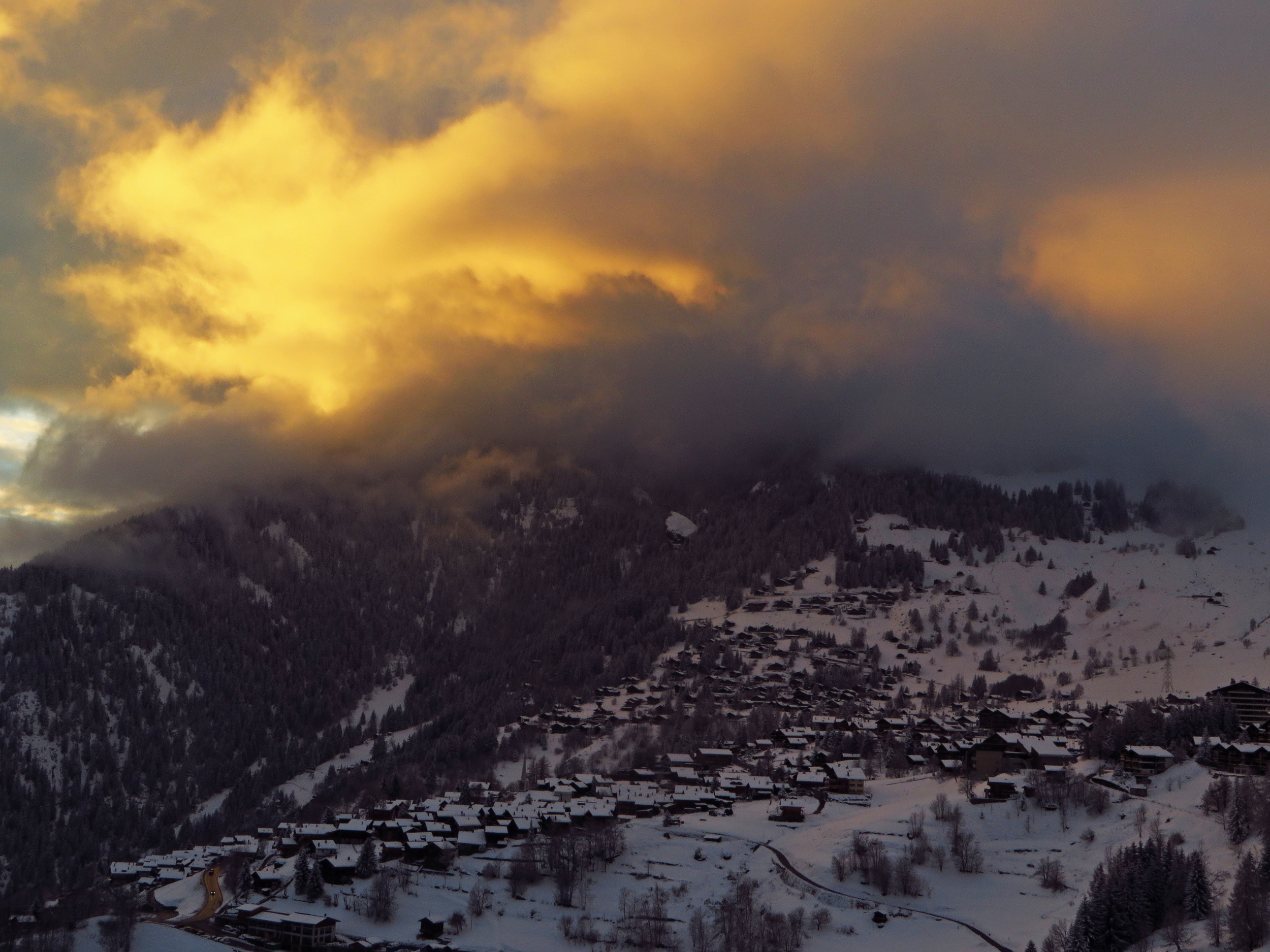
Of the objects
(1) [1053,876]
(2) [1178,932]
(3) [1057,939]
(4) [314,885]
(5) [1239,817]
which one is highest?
(5) [1239,817]

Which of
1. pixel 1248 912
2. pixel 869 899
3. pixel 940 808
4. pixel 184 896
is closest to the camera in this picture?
pixel 1248 912

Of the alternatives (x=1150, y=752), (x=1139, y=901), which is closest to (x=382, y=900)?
(x=1139, y=901)

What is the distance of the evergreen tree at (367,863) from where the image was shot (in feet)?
428

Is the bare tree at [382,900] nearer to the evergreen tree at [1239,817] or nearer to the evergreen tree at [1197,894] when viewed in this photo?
the evergreen tree at [1197,894]

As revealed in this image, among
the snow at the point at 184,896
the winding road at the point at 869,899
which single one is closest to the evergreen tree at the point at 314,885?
the snow at the point at 184,896

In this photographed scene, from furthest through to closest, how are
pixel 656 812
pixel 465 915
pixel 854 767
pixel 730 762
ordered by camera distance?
pixel 730 762, pixel 854 767, pixel 656 812, pixel 465 915

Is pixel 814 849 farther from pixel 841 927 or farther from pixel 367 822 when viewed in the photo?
pixel 367 822

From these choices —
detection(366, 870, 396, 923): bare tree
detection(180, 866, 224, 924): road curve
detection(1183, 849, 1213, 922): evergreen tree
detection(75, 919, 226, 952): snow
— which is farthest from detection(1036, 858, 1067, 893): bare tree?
detection(180, 866, 224, 924): road curve

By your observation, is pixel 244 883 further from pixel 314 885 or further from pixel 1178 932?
pixel 1178 932

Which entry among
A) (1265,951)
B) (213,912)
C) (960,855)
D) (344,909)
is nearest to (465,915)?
(344,909)

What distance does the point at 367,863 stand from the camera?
431 ft

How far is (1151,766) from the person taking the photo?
458 ft

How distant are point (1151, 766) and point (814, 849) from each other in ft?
133

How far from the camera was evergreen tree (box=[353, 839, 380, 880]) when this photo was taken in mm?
130375
